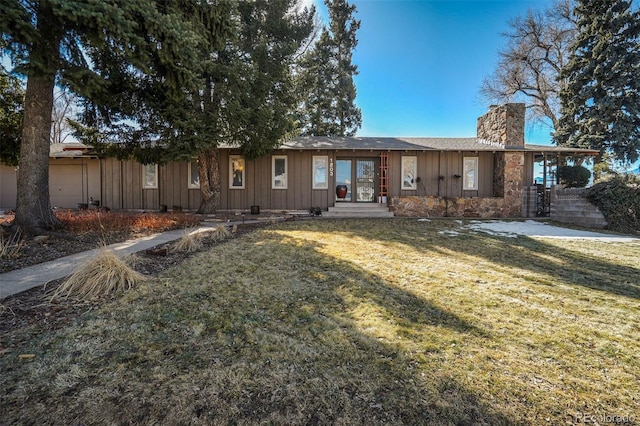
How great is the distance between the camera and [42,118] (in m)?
5.59

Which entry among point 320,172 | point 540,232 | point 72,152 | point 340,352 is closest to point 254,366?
point 340,352

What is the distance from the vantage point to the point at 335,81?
65.6ft

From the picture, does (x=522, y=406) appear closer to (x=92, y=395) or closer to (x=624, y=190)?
(x=92, y=395)

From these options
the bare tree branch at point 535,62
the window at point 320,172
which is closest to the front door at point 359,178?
the window at point 320,172

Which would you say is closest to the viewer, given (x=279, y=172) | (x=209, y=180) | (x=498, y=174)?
(x=209, y=180)

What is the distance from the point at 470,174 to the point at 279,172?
7.83m

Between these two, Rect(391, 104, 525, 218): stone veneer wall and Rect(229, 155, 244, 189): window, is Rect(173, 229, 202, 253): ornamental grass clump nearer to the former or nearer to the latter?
Rect(229, 155, 244, 189): window

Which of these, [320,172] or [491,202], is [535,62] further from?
[320,172]

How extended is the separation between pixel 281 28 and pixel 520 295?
36.2ft

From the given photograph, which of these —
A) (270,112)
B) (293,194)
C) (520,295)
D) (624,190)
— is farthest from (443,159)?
(520,295)

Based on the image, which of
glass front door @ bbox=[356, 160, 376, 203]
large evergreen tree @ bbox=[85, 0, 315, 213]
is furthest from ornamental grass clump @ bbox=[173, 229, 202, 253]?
glass front door @ bbox=[356, 160, 376, 203]

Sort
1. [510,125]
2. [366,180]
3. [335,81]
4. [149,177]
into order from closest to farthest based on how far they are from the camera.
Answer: [510,125] → [149,177] → [366,180] → [335,81]

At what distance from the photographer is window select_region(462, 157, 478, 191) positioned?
462 inches

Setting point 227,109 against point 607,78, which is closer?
point 227,109
